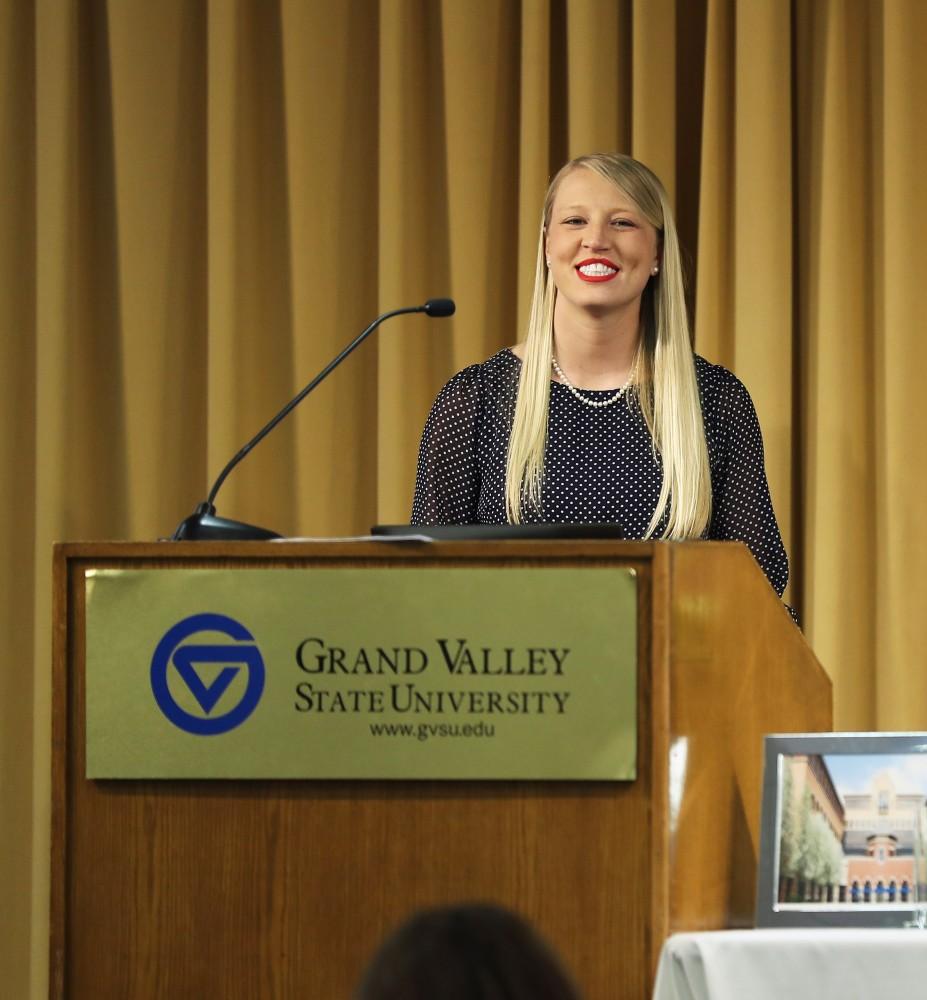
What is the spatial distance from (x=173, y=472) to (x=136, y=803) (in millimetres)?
2188

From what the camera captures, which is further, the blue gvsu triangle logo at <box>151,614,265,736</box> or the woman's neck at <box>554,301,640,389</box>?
the woman's neck at <box>554,301,640,389</box>

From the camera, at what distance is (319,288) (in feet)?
12.4

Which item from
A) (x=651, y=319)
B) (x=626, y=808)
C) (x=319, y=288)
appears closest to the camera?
(x=626, y=808)

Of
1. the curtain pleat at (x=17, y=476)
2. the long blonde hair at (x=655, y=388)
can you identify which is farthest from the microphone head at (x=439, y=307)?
the curtain pleat at (x=17, y=476)

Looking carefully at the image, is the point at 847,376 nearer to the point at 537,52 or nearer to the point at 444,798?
the point at 537,52

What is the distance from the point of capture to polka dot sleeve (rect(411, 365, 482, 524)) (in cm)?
275

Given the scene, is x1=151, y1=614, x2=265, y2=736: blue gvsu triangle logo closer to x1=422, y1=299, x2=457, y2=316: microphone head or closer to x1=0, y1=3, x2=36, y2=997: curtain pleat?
x1=422, y1=299, x2=457, y2=316: microphone head

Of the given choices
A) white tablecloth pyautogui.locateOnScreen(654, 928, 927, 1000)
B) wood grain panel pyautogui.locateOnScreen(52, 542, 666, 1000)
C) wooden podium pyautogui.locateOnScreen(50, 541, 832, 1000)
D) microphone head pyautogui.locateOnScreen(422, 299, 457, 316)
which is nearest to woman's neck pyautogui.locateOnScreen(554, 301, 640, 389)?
microphone head pyautogui.locateOnScreen(422, 299, 457, 316)

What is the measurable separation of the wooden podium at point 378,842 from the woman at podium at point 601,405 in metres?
0.91

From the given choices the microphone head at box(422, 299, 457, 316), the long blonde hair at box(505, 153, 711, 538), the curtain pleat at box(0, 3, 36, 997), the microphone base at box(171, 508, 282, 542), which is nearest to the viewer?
the microphone base at box(171, 508, 282, 542)

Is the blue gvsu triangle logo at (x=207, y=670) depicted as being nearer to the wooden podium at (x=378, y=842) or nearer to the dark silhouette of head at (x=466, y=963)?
the wooden podium at (x=378, y=842)

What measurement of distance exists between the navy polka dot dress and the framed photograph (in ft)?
2.98

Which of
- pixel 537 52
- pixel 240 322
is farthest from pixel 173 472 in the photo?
pixel 537 52

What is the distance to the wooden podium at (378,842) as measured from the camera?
162 cm
